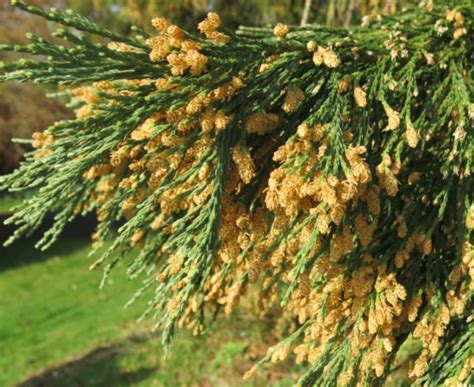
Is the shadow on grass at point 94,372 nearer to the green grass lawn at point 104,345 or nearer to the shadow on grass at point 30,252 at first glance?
the green grass lawn at point 104,345

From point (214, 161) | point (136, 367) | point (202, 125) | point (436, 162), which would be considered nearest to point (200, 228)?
point (214, 161)

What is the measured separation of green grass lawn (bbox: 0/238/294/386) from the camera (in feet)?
24.1

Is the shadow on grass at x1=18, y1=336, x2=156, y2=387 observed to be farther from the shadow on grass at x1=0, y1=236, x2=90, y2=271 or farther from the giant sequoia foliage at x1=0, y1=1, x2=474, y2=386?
the shadow on grass at x1=0, y1=236, x2=90, y2=271

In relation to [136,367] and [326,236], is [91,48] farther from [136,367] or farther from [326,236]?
[136,367]

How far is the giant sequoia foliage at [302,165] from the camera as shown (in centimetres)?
211

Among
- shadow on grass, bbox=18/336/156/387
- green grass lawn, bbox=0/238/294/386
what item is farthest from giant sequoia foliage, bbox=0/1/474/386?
shadow on grass, bbox=18/336/156/387

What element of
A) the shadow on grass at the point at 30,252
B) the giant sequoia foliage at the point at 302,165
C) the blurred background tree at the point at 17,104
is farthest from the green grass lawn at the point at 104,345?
the blurred background tree at the point at 17,104

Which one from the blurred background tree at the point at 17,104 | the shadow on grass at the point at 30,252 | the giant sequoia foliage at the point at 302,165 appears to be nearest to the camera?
the giant sequoia foliage at the point at 302,165

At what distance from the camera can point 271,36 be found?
2.70 metres

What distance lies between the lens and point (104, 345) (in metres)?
8.92

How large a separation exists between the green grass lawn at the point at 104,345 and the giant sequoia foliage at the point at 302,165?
172 inches

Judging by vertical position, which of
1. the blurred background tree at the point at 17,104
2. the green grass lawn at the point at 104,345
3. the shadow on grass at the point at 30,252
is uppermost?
the blurred background tree at the point at 17,104

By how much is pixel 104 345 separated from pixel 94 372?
1192 millimetres

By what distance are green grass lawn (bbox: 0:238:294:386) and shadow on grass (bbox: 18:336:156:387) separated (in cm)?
1
